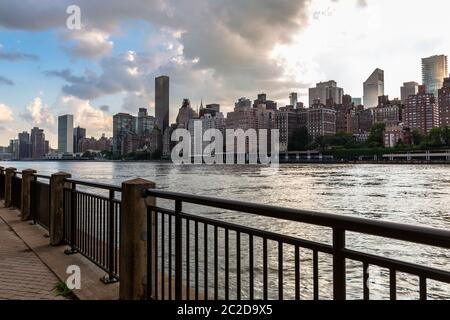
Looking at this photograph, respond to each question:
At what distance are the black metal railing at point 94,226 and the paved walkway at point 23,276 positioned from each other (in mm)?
640

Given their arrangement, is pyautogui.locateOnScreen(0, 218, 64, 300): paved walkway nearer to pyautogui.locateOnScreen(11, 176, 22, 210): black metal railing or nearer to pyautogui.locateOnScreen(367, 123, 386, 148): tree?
pyautogui.locateOnScreen(11, 176, 22, 210): black metal railing

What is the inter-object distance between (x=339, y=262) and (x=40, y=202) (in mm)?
8595

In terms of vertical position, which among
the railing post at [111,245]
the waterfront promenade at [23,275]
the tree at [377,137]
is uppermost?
the tree at [377,137]

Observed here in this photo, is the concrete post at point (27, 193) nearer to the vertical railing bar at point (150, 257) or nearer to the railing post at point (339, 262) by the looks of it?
the vertical railing bar at point (150, 257)

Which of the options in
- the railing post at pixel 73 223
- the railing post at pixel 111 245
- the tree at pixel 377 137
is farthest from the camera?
the tree at pixel 377 137

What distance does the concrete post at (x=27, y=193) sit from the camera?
33.9 ft

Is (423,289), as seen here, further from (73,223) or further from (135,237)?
(73,223)

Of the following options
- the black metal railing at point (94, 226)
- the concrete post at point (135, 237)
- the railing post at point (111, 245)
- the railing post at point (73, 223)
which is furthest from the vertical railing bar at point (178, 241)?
the railing post at point (73, 223)

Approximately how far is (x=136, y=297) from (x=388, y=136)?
7361 inches

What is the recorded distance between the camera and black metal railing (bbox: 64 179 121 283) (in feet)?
17.7

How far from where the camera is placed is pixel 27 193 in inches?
411

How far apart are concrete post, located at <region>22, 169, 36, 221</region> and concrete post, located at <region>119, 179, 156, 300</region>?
688 cm

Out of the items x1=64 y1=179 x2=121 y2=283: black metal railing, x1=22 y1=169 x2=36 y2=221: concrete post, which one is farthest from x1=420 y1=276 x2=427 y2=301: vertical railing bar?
x1=22 y1=169 x2=36 y2=221: concrete post
